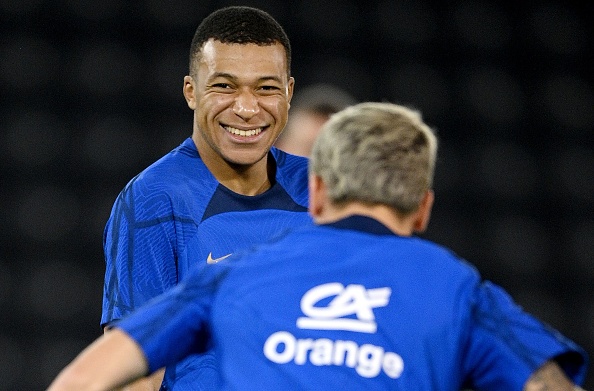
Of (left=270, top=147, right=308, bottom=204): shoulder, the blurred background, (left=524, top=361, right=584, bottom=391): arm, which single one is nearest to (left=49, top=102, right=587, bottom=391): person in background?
(left=524, top=361, right=584, bottom=391): arm

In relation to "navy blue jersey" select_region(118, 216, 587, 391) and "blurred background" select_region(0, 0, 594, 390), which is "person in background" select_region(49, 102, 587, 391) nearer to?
"navy blue jersey" select_region(118, 216, 587, 391)

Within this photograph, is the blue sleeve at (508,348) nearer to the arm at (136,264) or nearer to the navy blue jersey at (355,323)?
the navy blue jersey at (355,323)

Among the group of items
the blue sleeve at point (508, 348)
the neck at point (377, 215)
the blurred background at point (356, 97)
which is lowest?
the blurred background at point (356, 97)

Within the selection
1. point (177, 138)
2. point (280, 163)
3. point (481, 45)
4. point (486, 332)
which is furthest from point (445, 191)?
point (486, 332)

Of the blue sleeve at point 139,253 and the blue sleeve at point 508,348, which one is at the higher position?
the blue sleeve at point 508,348

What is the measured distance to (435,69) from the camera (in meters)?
7.47

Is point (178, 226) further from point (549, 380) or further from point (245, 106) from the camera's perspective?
point (549, 380)

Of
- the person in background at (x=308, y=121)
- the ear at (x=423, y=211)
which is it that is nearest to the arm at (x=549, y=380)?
the ear at (x=423, y=211)

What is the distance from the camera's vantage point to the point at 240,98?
2.81 m

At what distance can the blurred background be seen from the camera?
21.5 ft

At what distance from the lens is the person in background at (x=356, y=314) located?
5.93ft

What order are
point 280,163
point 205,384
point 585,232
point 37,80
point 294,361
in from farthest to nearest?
point 585,232 → point 37,80 → point 280,163 → point 205,384 → point 294,361

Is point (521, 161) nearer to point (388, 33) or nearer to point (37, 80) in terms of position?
point (388, 33)

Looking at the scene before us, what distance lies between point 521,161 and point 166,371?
5.07 m
